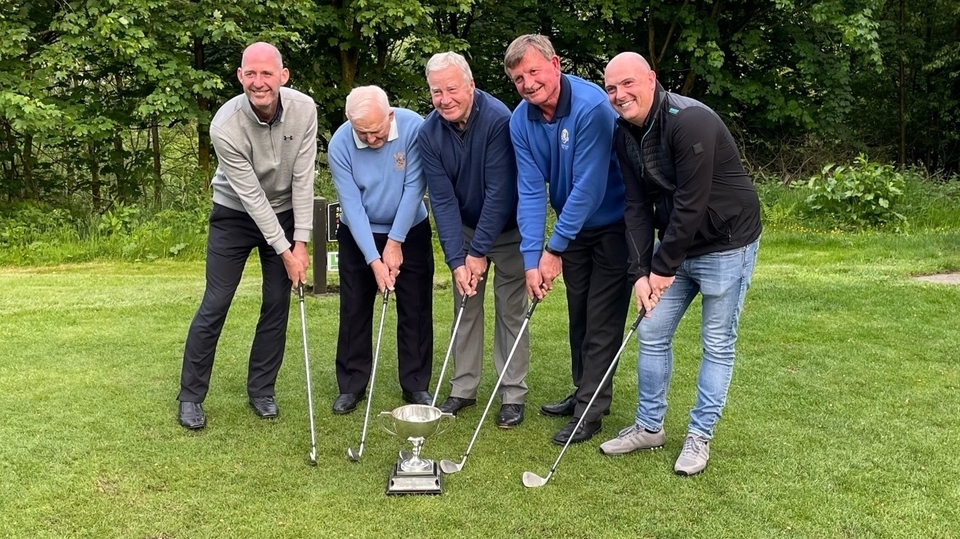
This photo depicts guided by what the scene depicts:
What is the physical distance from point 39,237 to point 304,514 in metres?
6.76

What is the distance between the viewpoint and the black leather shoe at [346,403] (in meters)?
3.82

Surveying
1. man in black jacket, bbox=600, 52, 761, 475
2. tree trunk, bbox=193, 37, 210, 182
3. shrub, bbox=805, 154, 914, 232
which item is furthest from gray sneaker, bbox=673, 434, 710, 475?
tree trunk, bbox=193, 37, 210, 182

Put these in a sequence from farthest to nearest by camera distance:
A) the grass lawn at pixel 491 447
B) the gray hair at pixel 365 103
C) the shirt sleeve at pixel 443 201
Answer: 1. the shirt sleeve at pixel 443 201
2. the gray hair at pixel 365 103
3. the grass lawn at pixel 491 447

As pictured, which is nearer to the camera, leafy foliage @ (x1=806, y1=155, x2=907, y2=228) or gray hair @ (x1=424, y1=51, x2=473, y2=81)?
gray hair @ (x1=424, y1=51, x2=473, y2=81)

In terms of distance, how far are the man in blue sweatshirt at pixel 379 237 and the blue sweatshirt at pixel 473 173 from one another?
13 cm

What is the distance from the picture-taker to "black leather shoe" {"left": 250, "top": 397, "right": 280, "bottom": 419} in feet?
12.2

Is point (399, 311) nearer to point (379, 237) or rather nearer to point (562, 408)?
point (379, 237)

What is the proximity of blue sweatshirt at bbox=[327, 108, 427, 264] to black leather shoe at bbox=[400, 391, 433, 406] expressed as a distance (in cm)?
74

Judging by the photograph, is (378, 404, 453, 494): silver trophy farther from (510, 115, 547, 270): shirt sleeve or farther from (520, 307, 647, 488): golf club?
(510, 115, 547, 270): shirt sleeve

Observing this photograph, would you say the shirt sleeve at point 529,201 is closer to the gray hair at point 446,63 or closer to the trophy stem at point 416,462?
the gray hair at point 446,63

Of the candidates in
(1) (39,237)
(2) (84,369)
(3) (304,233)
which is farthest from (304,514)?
(1) (39,237)

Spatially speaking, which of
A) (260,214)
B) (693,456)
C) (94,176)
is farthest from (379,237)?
(94,176)

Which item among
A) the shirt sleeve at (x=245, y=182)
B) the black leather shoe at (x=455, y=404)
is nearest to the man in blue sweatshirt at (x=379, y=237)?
the black leather shoe at (x=455, y=404)

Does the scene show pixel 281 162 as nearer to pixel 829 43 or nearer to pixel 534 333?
pixel 534 333
